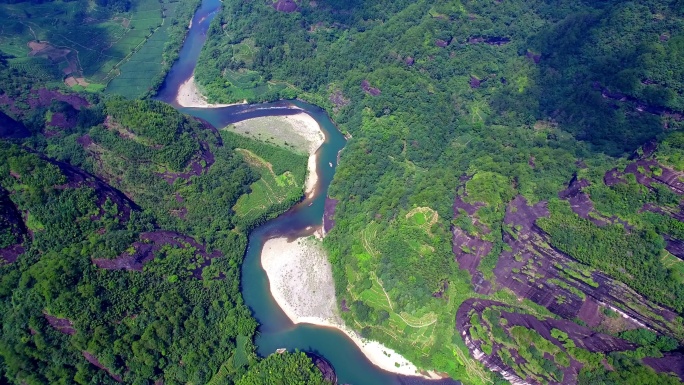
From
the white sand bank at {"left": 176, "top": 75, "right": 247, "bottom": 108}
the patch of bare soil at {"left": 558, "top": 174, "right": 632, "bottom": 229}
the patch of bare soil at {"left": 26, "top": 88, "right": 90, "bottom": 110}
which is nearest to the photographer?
the patch of bare soil at {"left": 558, "top": 174, "right": 632, "bottom": 229}

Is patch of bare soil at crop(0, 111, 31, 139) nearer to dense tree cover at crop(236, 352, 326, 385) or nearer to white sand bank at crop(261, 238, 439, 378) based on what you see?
white sand bank at crop(261, 238, 439, 378)

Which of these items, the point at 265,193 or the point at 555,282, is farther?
the point at 265,193

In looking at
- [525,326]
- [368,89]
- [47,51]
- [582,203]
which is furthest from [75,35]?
[525,326]

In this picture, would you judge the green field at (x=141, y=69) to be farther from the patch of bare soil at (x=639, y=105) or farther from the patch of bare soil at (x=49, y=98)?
the patch of bare soil at (x=639, y=105)

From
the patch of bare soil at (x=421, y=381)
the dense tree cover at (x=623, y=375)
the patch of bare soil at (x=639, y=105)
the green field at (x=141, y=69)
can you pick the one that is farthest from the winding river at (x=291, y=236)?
the patch of bare soil at (x=639, y=105)

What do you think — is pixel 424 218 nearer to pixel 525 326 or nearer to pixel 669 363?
pixel 525 326

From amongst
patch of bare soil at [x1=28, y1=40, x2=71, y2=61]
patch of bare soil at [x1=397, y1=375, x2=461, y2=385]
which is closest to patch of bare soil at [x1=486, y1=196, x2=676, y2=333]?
patch of bare soil at [x1=397, y1=375, x2=461, y2=385]
